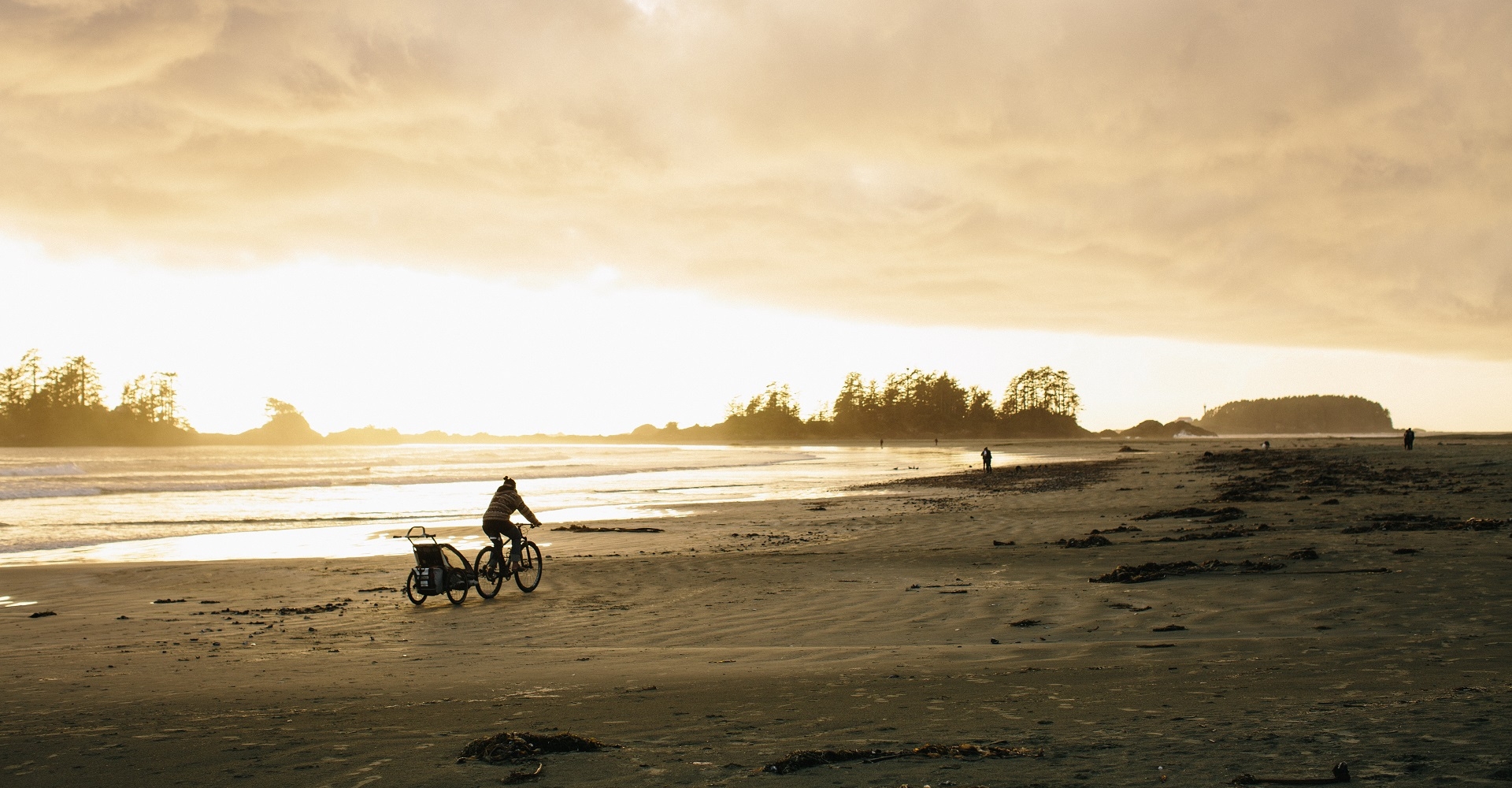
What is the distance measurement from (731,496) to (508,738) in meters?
28.3

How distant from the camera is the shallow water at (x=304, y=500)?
21109 millimetres

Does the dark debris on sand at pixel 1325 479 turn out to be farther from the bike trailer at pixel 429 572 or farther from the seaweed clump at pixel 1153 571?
the bike trailer at pixel 429 572

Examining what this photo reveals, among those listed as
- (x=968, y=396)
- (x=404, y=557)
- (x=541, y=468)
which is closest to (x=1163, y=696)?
(x=404, y=557)

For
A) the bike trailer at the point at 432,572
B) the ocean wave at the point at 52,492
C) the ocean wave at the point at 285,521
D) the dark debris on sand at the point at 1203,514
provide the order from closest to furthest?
the bike trailer at the point at 432,572
the dark debris on sand at the point at 1203,514
the ocean wave at the point at 285,521
the ocean wave at the point at 52,492

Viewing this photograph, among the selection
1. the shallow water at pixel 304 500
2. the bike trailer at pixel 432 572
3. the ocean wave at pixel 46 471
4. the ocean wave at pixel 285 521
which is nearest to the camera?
the bike trailer at pixel 432 572

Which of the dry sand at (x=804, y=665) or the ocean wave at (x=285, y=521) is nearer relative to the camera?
the dry sand at (x=804, y=665)

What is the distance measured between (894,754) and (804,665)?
2.85 meters

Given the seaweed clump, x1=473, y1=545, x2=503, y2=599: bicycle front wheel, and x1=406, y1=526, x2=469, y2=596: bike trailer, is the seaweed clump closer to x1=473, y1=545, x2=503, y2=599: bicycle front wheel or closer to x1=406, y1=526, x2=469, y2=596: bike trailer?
x1=473, y1=545, x2=503, y2=599: bicycle front wheel

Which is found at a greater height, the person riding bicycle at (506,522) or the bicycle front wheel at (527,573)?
the person riding bicycle at (506,522)

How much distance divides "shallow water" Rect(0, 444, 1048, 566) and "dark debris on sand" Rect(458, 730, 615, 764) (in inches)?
608

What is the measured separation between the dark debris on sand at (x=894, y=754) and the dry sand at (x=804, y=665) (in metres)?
0.11

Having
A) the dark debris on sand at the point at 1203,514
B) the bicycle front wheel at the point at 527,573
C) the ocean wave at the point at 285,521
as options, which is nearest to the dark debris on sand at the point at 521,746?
the bicycle front wheel at the point at 527,573

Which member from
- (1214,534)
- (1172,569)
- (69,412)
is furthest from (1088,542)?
(69,412)

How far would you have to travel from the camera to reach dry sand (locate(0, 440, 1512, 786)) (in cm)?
518
